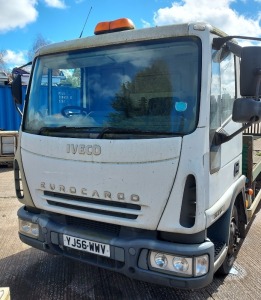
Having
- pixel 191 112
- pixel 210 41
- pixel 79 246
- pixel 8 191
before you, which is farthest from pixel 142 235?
pixel 8 191

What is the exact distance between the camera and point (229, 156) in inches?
117

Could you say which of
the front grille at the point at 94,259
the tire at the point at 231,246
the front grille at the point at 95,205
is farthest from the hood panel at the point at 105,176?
the tire at the point at 231,246

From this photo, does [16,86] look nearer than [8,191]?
Yes

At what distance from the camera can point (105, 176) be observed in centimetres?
255

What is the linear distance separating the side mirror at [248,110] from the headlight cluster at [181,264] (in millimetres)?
1001

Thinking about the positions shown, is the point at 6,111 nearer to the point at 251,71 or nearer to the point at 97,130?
the point at 97,130

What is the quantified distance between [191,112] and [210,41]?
538 mm

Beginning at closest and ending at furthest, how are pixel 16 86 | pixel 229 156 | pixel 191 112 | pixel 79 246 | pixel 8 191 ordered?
pixel 191 112
pixel 79 246
pixel 229 156
pixel 16 86
pixel 8 191

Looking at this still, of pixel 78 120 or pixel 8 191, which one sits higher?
pixel 78 120

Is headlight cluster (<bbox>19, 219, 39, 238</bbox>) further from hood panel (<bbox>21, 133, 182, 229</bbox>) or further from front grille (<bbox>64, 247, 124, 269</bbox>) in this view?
front grille (<bbox>64, 247, 124, 269</bbox>)

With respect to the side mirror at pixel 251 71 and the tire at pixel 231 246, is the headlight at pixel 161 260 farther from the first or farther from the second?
the side mirror at pixel 251 71

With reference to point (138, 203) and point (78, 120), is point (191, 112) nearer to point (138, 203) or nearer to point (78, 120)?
point (138, 203)

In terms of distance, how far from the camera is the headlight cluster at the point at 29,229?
3000mm

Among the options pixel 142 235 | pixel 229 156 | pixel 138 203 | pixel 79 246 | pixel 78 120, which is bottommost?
pixel 79 246
